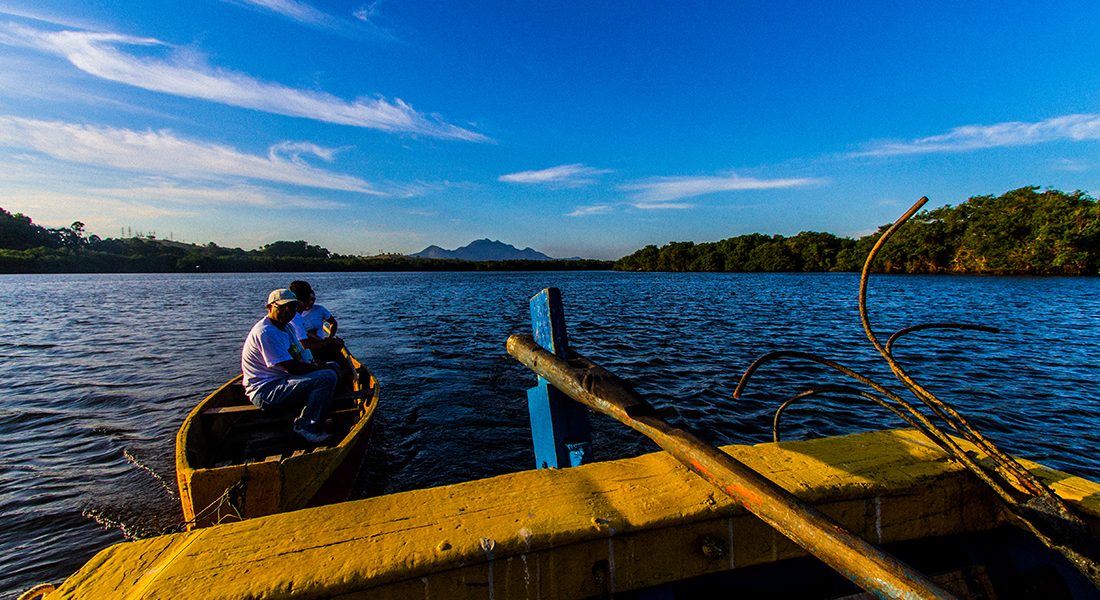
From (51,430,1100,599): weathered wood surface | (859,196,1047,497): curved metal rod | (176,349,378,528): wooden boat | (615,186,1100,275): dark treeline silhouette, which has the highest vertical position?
(615,186,1100,275): dark treeline silhouette

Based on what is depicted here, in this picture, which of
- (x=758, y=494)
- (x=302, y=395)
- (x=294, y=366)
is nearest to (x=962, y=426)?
(x=758, y=494)

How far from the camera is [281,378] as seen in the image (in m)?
6.17

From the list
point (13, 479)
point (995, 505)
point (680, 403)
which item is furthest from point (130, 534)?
point (680, 403)

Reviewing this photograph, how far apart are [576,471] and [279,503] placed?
3.91 meters

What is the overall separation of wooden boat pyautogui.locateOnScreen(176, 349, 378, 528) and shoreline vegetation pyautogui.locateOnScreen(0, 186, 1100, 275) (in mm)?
81324

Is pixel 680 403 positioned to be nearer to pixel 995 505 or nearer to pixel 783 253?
pixel 995 505

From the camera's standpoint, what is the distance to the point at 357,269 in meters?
150

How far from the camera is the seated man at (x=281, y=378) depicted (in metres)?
6.02

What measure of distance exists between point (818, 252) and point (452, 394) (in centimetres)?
11984

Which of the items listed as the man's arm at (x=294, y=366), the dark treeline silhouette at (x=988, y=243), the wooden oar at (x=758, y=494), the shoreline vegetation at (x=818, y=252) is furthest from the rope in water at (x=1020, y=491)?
the shoreline vegetation at (x=818, y=252)

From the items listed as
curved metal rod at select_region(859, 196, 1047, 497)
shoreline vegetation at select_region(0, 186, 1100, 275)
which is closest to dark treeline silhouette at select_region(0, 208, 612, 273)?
shoreline vegetation at select_region(0, 186, 1100, 275)

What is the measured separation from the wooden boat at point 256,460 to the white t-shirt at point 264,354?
686 millimetres

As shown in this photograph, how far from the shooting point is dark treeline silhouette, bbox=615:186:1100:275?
61.1 meters

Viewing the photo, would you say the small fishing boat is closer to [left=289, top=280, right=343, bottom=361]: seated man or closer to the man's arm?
the man's arm
